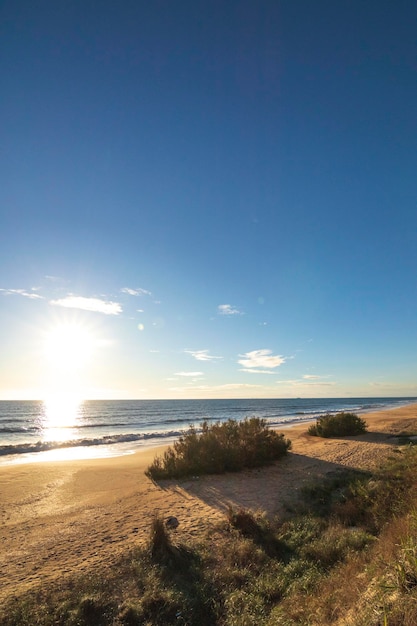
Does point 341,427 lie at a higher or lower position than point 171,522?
higher

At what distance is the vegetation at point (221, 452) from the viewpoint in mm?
12023

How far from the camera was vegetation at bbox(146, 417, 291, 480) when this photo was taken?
12.0m

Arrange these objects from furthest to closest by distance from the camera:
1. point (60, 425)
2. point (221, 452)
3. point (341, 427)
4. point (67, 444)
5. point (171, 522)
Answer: point (60, 425), point (67, 444), point (341, 427), point (221, 452), point (171, 522)

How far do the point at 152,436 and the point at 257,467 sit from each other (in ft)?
65.6

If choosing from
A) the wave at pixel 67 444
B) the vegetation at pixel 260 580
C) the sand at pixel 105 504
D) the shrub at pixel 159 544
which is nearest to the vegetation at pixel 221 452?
the sand at pixel 105 504

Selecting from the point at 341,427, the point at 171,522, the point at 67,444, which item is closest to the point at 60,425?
the point at 67,444

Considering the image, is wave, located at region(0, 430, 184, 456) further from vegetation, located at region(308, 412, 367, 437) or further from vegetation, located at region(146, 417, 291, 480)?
vegetation, located at region(308, 412, 367, 437)

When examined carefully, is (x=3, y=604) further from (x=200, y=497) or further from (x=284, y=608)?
(x=200, y=497)

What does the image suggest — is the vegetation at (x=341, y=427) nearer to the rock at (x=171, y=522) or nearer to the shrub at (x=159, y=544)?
the rock at (x=171, y=522)

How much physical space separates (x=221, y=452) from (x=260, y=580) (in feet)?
24.2

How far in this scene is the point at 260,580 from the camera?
514cm

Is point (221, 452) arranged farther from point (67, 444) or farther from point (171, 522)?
point (67, 444)

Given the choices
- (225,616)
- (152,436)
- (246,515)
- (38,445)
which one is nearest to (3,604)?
(225,616)

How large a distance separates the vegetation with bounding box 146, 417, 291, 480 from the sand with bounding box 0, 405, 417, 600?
0.54 metres
